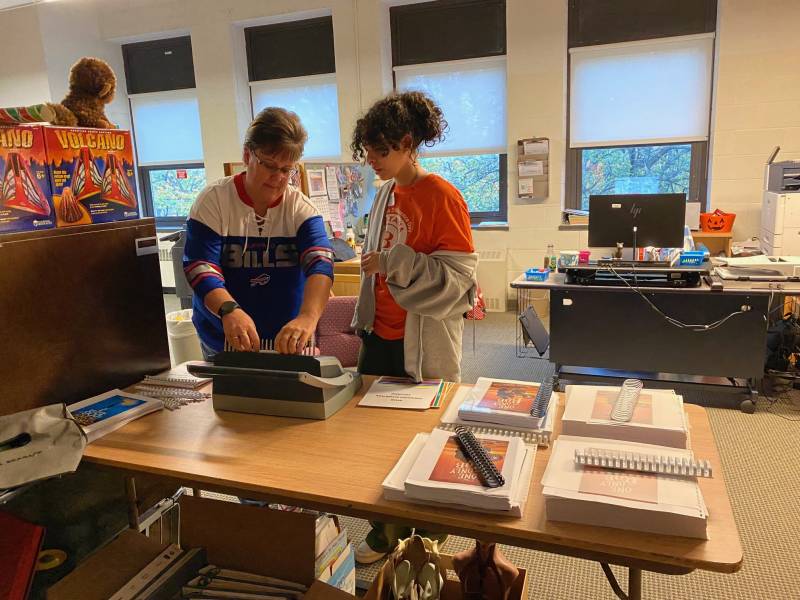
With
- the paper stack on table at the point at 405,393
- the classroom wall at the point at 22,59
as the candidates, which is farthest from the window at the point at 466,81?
the paper stack on table at the point at 405,393

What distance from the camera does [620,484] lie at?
0.95m

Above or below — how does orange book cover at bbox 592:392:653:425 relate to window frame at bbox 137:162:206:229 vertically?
below

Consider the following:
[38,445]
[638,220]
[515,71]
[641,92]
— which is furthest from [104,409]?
[641,92]

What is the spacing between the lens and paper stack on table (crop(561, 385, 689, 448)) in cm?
111

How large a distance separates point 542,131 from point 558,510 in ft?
15.4

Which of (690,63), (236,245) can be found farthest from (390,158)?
(690,63)

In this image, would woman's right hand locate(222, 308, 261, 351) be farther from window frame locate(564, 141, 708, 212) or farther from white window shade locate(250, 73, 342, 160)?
white window shade locate(250, 73, 342, 160)

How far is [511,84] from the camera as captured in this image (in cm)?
517

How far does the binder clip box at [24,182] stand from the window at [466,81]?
4476mm

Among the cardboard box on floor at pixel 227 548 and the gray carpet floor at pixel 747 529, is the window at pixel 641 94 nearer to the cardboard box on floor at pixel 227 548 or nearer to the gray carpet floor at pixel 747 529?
the gray carpet floor at pixel 747 529

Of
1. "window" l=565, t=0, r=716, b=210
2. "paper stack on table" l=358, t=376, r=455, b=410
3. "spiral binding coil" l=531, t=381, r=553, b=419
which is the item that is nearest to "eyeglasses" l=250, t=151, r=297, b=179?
"paper stack on table" l=358, t=376, r=455, b=410

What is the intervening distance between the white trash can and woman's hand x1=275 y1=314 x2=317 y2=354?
2.29 m

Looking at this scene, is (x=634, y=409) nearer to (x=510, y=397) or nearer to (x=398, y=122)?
(x=510, y=397)

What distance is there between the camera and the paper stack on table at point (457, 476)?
0.96 metres
